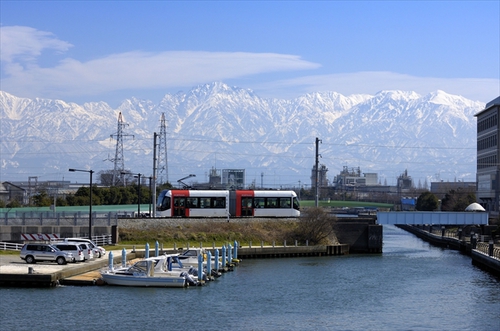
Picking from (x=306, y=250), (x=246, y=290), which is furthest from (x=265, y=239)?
(x=246, y=290)

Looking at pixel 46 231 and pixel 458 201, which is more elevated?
pixel 458 201

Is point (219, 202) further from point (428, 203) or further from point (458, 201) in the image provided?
point (428, 203)

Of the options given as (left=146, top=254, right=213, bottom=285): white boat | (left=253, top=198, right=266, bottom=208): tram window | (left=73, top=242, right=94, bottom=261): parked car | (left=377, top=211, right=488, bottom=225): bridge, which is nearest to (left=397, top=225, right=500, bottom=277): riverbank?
(left=377, top=211, right=488, bottom=225): bridge

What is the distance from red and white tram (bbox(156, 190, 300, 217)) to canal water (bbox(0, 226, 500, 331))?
21.6 m

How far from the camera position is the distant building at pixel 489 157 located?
15000 centimetres

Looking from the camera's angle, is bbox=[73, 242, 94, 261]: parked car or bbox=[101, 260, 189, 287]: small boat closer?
bbox=[101, 260, 189, 287]: small boat

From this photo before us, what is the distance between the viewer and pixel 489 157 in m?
157

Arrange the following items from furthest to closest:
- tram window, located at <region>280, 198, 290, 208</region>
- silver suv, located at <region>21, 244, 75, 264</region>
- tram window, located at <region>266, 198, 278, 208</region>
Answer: tram window, located at <region>280, 198, 290, 208</region> → tram window, located at <region>266, 198, 278, 208</region> → silver suv, located at <region>21, 244, 75, 264</region>

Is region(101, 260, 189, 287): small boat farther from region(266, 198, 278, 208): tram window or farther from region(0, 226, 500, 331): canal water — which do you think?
region(266, 198, 278, 208): tram window

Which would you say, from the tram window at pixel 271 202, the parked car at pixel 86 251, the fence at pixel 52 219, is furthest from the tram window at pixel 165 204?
the parked car at pixel 86 251

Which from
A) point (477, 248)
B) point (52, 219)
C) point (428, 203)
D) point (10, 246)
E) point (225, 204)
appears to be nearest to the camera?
point (10, 246)

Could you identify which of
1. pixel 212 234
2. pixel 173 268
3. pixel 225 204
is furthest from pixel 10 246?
pixel 225 204

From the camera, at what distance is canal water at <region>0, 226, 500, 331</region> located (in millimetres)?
45812

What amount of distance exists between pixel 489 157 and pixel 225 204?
79660 millimetres
